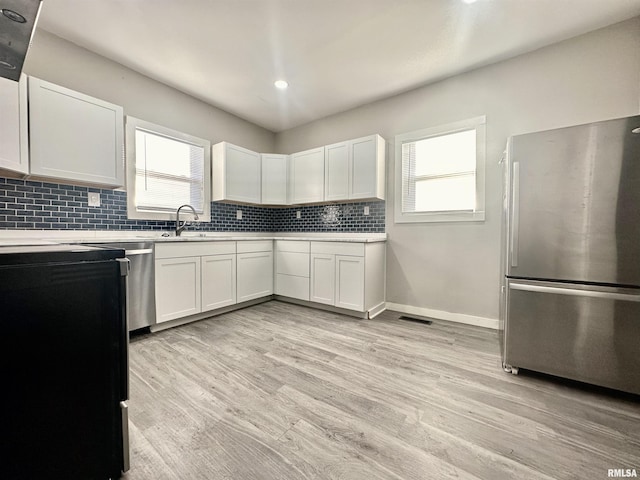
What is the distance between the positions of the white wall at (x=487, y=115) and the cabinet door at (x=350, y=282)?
0.60 m

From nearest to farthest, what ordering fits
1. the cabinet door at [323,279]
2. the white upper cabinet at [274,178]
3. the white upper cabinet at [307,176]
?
the cabinet door at [323,279] → the white upper cabinet at [307,176] → the white upper cabinet at [274,178]

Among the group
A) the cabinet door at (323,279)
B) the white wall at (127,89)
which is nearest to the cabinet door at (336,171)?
the cabinet door at (323,279)

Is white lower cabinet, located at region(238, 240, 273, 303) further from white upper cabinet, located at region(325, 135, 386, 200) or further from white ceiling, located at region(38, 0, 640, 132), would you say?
white ceiling, located at region(38, 0, 640, 132)

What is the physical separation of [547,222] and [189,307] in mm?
3120

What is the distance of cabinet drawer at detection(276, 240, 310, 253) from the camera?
334 centimetres

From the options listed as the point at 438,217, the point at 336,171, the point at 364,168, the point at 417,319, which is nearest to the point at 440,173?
the point at 438,217

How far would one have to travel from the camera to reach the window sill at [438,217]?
271 centimetres

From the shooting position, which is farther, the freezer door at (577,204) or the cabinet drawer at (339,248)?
the cabinet drawer at (339,248)

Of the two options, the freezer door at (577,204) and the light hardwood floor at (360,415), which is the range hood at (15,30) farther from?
the freezer door at (577,204)

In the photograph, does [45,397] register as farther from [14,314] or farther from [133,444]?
[133,444]

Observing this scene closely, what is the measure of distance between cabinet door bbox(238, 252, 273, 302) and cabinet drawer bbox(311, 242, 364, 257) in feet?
2.43

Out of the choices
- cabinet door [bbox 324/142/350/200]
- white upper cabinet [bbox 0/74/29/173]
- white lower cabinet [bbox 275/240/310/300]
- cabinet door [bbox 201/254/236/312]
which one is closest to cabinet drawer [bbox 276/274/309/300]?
white lower cabinet [bbox 275/240/310/300]

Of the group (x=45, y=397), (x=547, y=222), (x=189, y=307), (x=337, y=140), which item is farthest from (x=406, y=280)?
(x=45, y=397)

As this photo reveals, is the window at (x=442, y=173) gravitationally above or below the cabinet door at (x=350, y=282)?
above
